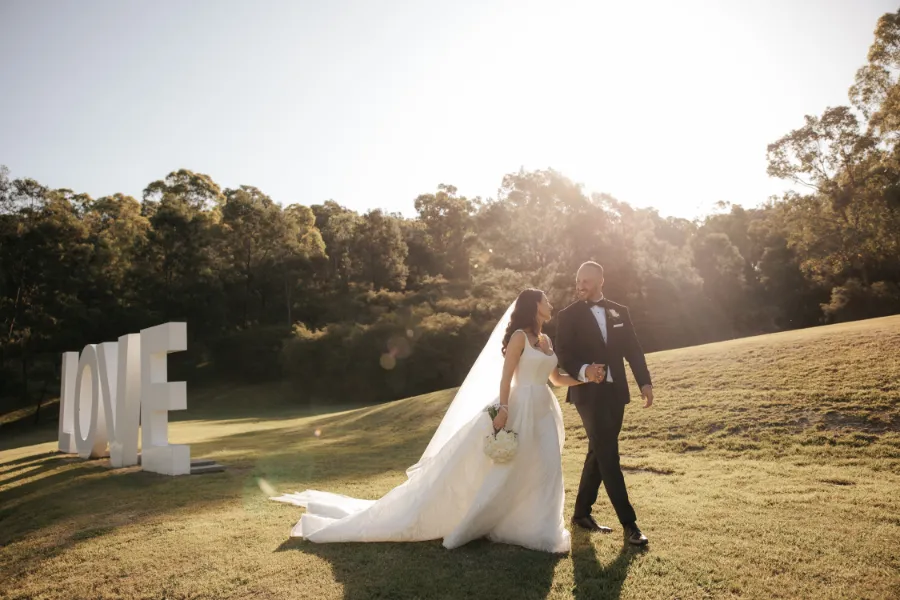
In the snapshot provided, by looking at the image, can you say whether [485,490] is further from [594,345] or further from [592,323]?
[592,323]

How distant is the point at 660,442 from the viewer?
11.9 metres

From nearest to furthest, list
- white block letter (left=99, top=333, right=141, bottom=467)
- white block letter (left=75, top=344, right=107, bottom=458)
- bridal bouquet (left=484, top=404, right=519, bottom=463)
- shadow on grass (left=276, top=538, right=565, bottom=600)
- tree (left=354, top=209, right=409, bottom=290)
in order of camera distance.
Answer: shadow on grass (left=276, top=538, right=565, bottom=600) < bridal bouquet (left=484, top=404, right=519, bottom=463) < white block letter (left=99, top=333, right=141, bottom=467) < white block letter (left=75, top=344, right=107, bottom=458) < tree (left=354, top=209, right=409, bottom=290)

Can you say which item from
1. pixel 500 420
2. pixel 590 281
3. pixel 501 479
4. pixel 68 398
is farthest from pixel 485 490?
pixel 68 398

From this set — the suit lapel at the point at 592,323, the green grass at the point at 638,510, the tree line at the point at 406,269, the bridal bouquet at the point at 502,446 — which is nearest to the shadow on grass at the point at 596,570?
the green grass at the point at 638,510

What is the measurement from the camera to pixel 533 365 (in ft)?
18.9

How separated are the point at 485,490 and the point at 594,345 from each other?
5.68ft

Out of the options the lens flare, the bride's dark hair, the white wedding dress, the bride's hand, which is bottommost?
the lens flare

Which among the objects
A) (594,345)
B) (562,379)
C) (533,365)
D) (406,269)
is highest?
(406,269)

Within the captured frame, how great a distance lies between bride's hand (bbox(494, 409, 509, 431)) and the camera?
18.4 feet

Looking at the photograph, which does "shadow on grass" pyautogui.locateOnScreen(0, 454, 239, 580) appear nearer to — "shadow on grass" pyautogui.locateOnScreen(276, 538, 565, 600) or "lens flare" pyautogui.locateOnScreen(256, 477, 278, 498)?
"lens flare" pyautogui.locateOnScreen(256, 477, 278, 498)

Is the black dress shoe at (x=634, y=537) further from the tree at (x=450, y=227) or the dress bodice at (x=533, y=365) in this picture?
the tree at (x=450, y=227)

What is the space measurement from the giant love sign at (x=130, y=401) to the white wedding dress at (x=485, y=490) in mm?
6012

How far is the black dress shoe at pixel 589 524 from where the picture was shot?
6.06 m

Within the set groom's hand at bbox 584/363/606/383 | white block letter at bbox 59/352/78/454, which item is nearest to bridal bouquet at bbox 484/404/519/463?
groom's hand at bbox 584/363/606/383
